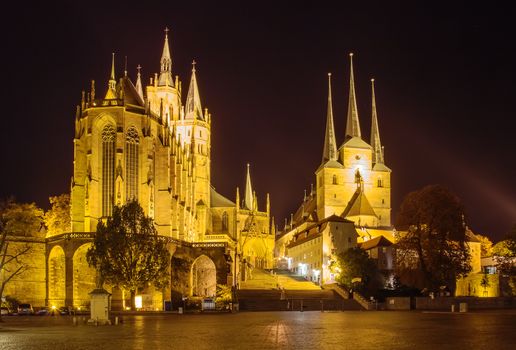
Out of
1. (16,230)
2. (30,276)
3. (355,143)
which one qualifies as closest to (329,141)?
(355,143)

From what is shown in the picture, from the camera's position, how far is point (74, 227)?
74125 millimetres

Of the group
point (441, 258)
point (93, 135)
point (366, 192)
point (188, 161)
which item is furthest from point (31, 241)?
point (366, 192)

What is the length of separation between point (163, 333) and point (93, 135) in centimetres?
4925

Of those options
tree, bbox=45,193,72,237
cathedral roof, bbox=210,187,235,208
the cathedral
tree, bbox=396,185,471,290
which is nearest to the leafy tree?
the cathedral

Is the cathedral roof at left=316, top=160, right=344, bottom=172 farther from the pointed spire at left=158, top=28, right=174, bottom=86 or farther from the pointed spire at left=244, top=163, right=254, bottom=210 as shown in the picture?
the pointed spire at left=158, top=28, right=174, bottom=86

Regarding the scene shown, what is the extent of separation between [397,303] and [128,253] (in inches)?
1024

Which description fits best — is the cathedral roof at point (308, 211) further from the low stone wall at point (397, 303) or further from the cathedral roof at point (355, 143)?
the low stone wall at point (397, 303)

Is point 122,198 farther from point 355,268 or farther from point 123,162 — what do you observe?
point 355,268

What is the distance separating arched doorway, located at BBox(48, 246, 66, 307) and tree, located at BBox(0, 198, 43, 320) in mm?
2428

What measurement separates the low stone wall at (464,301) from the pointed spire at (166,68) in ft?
211

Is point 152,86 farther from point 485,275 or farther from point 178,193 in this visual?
point 485,275

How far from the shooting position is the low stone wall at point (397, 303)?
221 feet

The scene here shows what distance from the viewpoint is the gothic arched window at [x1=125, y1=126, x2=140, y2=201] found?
7594cm

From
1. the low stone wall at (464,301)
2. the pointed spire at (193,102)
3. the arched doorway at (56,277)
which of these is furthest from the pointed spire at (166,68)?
the low stone wall at (464,301)
